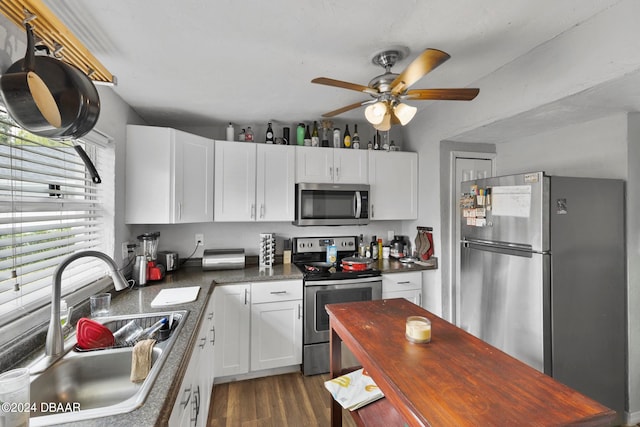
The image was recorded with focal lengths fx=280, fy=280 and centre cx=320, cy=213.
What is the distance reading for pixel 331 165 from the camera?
112 inches

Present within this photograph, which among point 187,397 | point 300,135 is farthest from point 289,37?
point 187,397

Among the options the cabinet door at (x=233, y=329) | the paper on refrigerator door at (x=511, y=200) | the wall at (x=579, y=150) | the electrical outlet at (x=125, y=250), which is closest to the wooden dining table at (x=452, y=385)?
the paper on refrigerator door at (x=511, y=200)

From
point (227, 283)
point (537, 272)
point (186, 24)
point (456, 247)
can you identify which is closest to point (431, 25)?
point (186, 24)

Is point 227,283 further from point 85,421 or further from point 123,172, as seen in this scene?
point 85,421

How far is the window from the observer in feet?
3.82

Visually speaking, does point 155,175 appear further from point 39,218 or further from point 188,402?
point 188,402

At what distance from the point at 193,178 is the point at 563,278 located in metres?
2.81

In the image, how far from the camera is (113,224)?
2068 mm

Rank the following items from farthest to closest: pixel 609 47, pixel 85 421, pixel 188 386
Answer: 1. pixel 609 47
2. pixel 188 386
3. pixel 85 421

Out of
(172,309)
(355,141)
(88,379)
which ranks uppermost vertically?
(355,141)

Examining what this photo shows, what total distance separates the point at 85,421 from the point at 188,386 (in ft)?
1.52

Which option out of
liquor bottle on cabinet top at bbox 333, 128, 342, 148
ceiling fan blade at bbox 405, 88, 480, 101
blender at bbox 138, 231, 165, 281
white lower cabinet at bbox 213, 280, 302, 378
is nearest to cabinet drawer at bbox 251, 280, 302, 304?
white lower cabinet at bbox 213, 280, 302, 378

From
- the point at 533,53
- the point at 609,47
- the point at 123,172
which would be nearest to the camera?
the point at 609,47

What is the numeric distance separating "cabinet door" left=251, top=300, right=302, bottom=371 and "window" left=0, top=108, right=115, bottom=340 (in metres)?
1.22
